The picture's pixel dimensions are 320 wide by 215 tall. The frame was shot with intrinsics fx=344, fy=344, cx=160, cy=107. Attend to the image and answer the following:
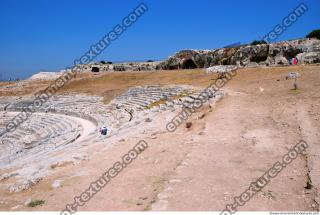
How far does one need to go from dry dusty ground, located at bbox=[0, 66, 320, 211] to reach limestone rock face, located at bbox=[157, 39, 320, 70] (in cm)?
2457

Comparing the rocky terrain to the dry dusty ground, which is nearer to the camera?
the dry dusty ground

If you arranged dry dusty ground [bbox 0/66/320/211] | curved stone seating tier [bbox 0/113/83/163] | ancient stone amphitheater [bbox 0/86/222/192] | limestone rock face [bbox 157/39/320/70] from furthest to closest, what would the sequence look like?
1. limestone rock face [bbox 157/39/320/70]
2. curved stone seating tier [bbox 0/113/83/163]
3. ancient stone amphitheater [bbox 0/86/222/192]
4. dry dusty ground [bbox 0/66/320/211]

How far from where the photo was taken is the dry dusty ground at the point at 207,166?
752 centimetres

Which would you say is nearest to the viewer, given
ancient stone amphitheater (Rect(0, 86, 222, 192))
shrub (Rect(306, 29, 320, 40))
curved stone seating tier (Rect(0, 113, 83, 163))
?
ancient stone amphitheater (Rect(0, 86, 222, 192))

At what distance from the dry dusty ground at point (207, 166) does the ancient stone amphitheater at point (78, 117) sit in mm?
5503

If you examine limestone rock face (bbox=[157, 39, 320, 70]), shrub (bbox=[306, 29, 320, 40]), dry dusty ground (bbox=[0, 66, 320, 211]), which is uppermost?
shrub (bbox=[306, 29, 320, 40])

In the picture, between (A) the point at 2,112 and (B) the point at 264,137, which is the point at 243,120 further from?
(A) the point at 2,112

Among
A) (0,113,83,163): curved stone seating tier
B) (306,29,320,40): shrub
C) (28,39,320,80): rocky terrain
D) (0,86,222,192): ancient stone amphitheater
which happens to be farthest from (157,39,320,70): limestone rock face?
(0,113,83,163): curved stone seating tier

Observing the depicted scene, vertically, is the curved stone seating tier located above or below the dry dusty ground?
below

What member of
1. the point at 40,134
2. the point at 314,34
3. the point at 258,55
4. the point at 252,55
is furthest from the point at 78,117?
the point at 314,34

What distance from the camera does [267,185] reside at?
8.23 m

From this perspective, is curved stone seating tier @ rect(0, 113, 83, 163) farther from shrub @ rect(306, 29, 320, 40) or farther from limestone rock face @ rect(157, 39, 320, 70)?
shrub @ rect(306, 29, 320, 40)

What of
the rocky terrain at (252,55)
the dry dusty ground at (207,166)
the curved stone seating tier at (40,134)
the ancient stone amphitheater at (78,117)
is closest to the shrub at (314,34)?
the rocky terrain at (252,55)

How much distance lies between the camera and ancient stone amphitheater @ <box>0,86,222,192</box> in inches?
804
